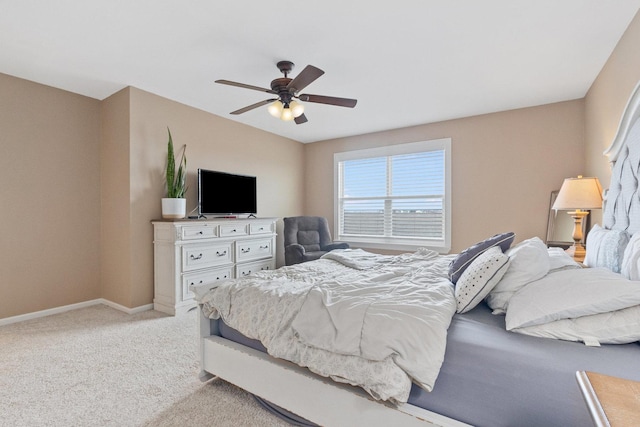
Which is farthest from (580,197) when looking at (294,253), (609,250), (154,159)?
(154,159)

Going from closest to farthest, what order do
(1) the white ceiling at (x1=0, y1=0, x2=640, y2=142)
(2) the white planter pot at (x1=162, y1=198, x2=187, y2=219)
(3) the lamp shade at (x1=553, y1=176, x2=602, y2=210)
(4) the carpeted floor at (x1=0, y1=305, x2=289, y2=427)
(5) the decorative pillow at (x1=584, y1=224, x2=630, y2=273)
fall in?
(4) the carpeted floor at (x1=0, y1=305, x2=289, y2=427)
(5) the decorative pillow at (x1=584, y1=224, x2=630, y2=273)
(1) the white ceiling at (x1=0, y1=0, x2=640, y2=142)
(3) the lamp shade at (x1=553, y1=176, x2=602, y2=210)
(2) the white planter pot at (x1=162, y1=198, x2=187, y2=219)

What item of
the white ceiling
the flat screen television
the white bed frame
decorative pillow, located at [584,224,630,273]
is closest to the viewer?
the white bed frame

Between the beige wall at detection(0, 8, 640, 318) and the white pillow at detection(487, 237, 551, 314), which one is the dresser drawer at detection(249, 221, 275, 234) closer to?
the beige wall at detection(0, 8, 640, 318)

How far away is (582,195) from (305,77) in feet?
8.53

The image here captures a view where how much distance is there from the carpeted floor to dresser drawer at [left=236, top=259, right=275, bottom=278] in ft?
3.46

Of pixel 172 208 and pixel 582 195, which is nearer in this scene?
pixel 582 195

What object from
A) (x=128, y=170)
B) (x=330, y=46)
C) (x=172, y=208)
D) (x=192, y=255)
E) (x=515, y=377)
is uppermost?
(x=330, y=46)

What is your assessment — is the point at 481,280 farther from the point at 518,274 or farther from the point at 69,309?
the point at 69,309

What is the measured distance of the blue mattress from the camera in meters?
1.02

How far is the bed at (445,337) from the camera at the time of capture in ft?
3.59

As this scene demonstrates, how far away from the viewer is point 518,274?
59.3 inches

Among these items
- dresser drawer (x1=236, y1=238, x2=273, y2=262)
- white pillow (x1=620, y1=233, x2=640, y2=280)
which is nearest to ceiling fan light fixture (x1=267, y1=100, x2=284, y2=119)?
dresser drawer (x1=236, y1=238, x2=273, y2=262)

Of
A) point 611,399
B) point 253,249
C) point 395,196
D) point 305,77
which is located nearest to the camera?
point 611,399

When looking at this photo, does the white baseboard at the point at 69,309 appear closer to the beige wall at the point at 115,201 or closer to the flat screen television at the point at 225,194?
the beige wall at the point at 115,201
